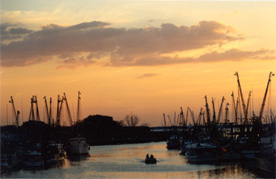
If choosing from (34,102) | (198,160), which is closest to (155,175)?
(198,160)

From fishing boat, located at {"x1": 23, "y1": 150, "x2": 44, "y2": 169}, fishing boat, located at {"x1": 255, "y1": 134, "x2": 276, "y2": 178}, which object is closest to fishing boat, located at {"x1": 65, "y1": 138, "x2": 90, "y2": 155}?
fishing boat, located at {"x1": 23, "y1": 150, "x2": 44, "y2": 169}

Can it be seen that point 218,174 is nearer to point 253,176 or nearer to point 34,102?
point 253,176

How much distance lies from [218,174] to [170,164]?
18.9 metres

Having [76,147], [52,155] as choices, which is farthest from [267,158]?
[76,147]

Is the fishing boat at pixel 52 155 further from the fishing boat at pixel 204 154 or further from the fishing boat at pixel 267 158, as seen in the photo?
the fishing boat at pixel 267 158

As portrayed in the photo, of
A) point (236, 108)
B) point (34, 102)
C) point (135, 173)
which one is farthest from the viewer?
point (236, 108)

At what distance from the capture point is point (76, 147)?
Answer: 122 metres

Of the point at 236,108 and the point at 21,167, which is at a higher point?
the point at 236,108

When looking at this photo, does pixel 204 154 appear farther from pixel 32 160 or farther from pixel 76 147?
pixel 76 147

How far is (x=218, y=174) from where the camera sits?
2852 inches

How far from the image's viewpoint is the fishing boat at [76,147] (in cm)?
12175

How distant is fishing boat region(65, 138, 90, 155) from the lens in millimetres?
121750

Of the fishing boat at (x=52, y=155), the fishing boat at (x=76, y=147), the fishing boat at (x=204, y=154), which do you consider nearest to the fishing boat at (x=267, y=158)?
the fishing boat at (x=204, y=154)

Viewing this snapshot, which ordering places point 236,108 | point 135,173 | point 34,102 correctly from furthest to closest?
point 236,108 → point 34,102 → point 135,173
